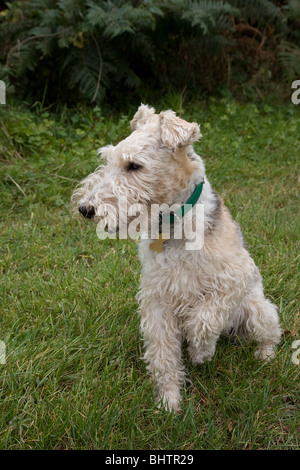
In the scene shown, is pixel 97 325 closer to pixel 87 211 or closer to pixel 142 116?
pixel 87 211

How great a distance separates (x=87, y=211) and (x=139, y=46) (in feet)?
14.9

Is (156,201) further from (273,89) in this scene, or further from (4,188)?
(273,89)

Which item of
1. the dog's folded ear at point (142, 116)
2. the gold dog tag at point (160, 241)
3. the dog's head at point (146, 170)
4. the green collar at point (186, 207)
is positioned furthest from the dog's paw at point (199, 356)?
the dog's folded ear at point (142, 116)

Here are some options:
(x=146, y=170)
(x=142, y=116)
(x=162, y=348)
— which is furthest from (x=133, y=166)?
(x=162, y=348)

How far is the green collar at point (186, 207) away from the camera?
2705 millimetres

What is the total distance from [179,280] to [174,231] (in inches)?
11.0

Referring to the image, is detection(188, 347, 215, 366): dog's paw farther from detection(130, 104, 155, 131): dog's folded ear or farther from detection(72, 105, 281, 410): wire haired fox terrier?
detection(130, 104, 155, 131): dog's folded ear

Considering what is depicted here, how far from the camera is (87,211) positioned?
2.54m

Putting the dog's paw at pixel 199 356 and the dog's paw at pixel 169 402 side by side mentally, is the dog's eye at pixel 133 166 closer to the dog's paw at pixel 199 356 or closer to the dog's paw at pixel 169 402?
the dog's paw at pixel 199 356

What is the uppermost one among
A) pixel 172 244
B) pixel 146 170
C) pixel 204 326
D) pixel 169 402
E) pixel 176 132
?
pixel 176 132

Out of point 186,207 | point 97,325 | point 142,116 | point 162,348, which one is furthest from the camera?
point 97,325

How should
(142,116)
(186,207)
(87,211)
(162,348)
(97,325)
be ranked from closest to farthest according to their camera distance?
1. (87,211)
2. (186,207)
3. (162,348)
4. (142,116)
5. (97,325)

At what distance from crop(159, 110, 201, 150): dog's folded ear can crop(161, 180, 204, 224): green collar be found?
27 cm

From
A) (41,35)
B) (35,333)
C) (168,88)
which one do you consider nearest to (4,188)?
(41,35)
